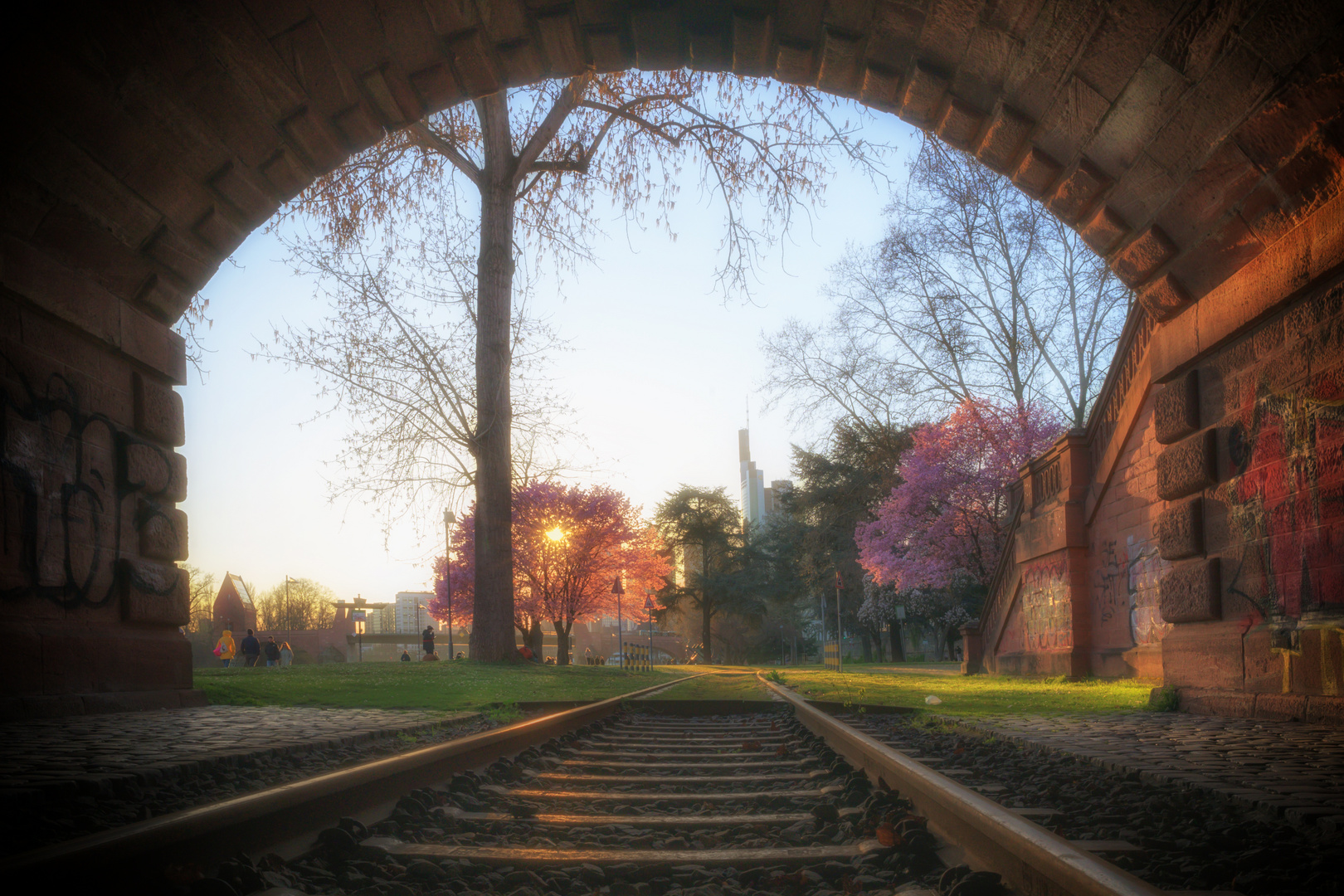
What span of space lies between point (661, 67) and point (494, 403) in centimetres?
1034

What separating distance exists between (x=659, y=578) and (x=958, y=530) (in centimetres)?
2315

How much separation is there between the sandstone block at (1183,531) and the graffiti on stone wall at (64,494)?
8.48 m

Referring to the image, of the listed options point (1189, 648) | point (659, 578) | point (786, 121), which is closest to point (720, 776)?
point (1189, 648)

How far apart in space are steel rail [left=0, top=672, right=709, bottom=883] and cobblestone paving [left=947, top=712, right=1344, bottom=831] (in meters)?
3.42

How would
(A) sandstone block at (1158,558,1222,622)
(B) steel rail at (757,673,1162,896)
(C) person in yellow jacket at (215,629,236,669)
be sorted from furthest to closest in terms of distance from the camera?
(C) person in yellow jacket at (215,629,236,669) → (A) sandstone block at (1158,558,1222,622) → (B) steel rail at (757,673,1162,896)

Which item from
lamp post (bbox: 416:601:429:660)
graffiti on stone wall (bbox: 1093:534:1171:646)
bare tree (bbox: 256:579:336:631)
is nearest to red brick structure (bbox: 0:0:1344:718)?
graffiti on stone wall (bbox: 1093:534:1171:646)

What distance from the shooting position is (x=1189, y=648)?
7.04 m

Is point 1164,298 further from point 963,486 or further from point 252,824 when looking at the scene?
point 963,486

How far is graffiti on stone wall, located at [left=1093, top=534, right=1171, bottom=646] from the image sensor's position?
37.6ft

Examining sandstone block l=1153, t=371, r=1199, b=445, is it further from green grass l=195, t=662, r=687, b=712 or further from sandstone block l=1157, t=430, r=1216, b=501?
green grass l=195, t=662, r=687, b=712

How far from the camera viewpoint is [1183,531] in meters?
6.98

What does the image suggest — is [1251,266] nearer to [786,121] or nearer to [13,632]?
[786,121]

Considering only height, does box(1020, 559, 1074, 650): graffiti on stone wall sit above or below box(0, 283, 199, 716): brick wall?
below

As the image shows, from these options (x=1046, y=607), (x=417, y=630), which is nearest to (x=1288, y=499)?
(x=1046, y=607)
